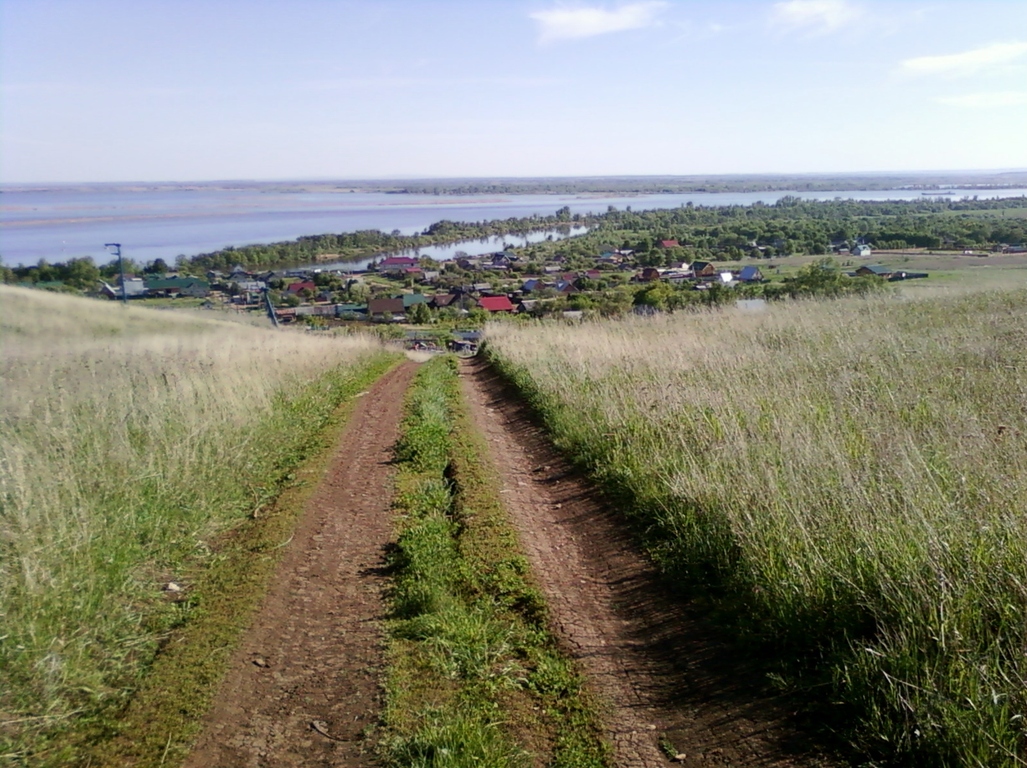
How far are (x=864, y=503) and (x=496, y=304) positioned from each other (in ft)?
134

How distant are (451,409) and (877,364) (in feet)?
19.8

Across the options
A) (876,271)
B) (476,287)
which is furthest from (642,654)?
(476,287)

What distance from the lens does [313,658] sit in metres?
3.93

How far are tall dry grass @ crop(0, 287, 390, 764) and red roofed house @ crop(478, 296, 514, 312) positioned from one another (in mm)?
31310

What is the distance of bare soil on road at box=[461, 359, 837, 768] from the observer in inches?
123

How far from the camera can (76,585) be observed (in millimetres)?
4113

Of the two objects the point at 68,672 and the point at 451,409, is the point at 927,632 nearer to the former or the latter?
the point at 68,672

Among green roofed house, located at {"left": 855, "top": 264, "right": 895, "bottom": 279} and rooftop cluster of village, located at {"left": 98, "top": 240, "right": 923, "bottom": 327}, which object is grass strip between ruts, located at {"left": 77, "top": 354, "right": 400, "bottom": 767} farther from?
green roofed house, located at {"left": 855, "top": 264, "right": 895, "bottom": 279}

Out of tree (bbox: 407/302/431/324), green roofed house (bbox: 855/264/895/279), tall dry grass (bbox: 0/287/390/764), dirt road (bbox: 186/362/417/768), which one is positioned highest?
green roofed house (bbox: 855/264/895/279)

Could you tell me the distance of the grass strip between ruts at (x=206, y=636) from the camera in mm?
3193

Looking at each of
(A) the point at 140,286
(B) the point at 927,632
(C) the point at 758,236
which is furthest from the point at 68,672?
(C) the point at 758,236

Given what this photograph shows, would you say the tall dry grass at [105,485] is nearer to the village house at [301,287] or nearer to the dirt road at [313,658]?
the dirt road at [313,658]

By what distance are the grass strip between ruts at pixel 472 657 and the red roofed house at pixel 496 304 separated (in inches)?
1457

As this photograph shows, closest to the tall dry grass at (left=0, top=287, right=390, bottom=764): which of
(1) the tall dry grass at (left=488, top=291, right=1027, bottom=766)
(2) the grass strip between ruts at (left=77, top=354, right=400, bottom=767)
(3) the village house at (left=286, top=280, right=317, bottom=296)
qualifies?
(2) the grass strip between ruts at (left=77, top=354, right=400, bottom=767)
